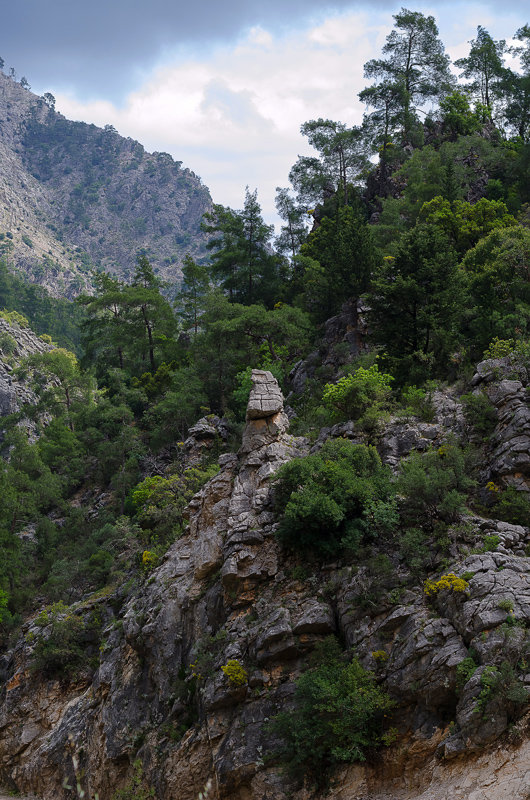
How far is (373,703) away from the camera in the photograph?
40.1 ft

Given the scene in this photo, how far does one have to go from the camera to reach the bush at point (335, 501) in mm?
16000

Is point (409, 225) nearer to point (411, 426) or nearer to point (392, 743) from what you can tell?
point (411, 426)

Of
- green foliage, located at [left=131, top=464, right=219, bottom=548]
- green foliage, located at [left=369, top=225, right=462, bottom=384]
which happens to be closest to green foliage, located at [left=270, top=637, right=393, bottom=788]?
green foliage, located at [left=131, top=464, right=219, bottom=548]

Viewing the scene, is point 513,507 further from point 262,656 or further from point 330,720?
point 262,656

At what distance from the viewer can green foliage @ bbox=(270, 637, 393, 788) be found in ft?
40.2

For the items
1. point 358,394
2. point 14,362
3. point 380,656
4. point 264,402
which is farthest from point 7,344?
point 380,656

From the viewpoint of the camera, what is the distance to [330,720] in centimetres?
1276

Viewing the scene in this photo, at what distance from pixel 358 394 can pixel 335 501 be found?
564cm

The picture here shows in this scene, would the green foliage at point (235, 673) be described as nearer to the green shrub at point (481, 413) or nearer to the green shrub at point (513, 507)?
the green shrub at point (513, 507)

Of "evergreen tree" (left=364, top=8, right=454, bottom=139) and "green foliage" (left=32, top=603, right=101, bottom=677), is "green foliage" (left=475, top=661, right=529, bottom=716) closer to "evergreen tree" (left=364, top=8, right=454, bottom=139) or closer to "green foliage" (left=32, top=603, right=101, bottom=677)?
"green foliage" (left=32, top=603, right=101, bottom=677)

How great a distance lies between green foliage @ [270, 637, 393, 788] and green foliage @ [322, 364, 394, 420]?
9503 mm

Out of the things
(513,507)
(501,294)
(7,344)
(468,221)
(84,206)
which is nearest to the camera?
(513,507)

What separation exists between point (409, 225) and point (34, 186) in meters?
166

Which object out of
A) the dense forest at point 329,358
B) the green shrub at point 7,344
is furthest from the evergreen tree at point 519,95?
the green shrub at point 7,344
